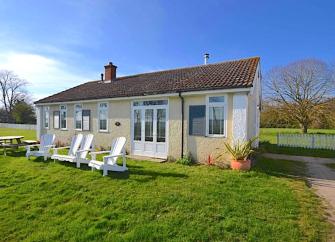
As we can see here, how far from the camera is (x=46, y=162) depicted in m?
10.5

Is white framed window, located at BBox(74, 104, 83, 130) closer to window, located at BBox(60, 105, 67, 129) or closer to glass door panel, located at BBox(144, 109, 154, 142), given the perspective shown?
window, located at BBox(60, 105, 67, 129)

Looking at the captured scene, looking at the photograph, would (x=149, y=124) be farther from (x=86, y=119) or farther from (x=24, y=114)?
(x=24, y=114)

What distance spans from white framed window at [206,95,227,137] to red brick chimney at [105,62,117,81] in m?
10.6

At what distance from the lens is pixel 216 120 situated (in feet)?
32.4

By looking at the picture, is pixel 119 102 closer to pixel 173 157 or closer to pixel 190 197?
pixel 173 157

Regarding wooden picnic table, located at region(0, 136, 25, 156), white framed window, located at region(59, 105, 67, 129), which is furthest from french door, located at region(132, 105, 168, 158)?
white framed window, located at region(59, 105, 67, 129)

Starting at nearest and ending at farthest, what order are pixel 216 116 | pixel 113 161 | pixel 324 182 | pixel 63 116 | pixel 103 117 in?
pixel 324 182, pixel 113 161, pixel 216 116, pixel 103 117, pixel 63 116

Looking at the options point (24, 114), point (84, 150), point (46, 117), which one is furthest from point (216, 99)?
point (24, 114)

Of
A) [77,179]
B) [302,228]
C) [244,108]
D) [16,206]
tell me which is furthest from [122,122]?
[302,228]

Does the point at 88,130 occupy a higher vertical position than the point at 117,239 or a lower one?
higher

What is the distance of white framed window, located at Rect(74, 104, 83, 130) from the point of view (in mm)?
15594

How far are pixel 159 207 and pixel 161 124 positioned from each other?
6.25 m

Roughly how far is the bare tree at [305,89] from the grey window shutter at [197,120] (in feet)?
69.0

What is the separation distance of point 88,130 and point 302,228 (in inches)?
511
